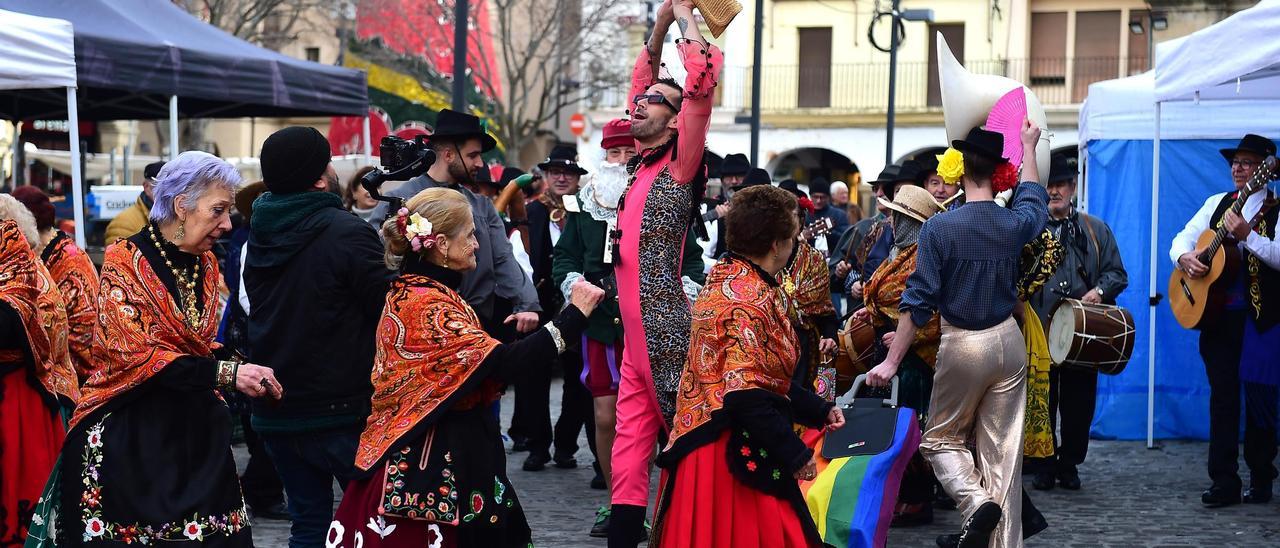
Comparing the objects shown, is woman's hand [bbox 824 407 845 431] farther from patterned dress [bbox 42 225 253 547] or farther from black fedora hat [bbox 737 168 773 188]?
black fedora hat [bbox 737 168 773 188]

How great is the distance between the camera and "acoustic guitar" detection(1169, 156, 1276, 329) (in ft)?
27.2

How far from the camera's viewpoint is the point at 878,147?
38.1 metres

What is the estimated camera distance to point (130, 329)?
4.87 m

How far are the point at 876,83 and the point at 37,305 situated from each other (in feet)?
111

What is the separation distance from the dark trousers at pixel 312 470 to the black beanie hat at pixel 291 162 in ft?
2.76

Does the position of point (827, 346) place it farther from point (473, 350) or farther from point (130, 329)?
point (130, 329)

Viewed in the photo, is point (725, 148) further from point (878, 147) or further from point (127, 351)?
point (127, 351)

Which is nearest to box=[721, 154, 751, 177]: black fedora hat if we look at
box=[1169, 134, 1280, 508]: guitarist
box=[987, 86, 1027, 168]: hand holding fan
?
box=[1169, 134, 1280, 508]: guitarist

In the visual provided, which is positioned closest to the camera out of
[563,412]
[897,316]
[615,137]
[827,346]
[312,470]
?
[312,470]

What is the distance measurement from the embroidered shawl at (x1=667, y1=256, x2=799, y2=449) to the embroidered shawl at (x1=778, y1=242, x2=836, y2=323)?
7.88 feet

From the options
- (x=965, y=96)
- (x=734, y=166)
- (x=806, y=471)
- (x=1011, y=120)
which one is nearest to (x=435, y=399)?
(x=806, y=471)

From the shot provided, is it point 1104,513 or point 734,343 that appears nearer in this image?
point 734,343

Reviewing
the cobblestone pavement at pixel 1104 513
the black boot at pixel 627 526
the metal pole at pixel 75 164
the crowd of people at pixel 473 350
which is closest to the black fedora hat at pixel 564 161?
the cobblestone pavement at pixel 1104 513

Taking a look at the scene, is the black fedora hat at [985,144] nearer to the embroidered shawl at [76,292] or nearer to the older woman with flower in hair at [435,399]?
the older woman with flower in hair at [435,399]
